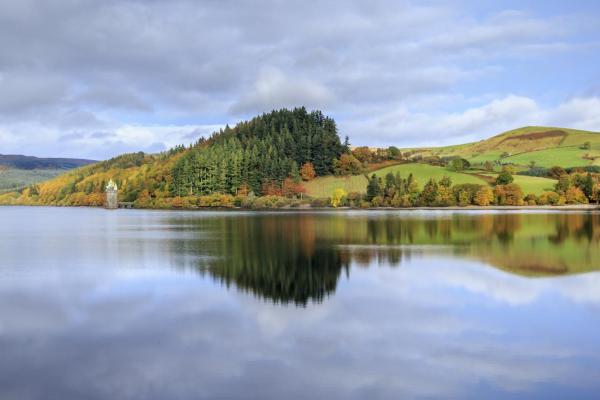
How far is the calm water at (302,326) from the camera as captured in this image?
13727 mm

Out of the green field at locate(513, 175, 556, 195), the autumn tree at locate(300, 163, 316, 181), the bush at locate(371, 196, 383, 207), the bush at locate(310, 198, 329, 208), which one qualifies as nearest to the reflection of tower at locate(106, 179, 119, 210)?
the autumn tree at locate(300, 163, 316, 181)

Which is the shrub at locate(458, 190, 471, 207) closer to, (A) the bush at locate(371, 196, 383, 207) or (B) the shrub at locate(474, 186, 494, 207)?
(B) the shrub at locate(474, 186, 494, 207)

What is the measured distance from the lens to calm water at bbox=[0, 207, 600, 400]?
13.7m

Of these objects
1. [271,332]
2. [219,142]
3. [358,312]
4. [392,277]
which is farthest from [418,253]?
[219,142]

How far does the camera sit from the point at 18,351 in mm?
16547

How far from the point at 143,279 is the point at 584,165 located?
535 feet

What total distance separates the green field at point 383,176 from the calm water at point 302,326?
10538 centimetres

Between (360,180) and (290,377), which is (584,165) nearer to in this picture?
(360,180)

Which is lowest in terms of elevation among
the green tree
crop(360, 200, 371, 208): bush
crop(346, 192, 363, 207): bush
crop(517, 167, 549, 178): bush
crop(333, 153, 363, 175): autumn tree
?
crop(360, 200, 371, 208): bush

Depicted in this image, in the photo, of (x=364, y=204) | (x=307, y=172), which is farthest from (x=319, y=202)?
(x=307, y=172)

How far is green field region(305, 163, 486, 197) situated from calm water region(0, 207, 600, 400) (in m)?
105

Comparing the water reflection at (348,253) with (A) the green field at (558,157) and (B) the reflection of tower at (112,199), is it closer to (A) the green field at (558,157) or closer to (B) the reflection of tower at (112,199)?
(A) the green field at (558,157)

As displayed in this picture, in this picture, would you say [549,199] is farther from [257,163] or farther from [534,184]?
[257,163]

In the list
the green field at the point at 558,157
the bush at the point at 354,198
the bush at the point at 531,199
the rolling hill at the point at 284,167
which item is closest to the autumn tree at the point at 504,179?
the rolling hill at the point at 284,167
